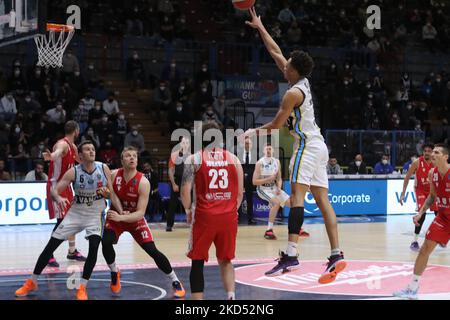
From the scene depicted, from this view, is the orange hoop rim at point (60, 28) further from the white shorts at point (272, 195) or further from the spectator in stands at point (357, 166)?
the spectator in stands at point (357, 166)

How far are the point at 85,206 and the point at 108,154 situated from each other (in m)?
8.97

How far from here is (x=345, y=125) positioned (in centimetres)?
2266

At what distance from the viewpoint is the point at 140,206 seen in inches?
322

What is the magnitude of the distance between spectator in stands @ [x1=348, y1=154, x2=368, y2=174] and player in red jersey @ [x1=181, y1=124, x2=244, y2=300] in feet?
41.5

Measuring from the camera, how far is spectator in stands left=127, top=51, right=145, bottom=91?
21422 millimetres

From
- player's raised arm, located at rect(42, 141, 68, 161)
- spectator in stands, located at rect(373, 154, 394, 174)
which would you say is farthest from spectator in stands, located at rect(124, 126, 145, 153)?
player's raised arm, located at rect(42, 141, 68, 161)

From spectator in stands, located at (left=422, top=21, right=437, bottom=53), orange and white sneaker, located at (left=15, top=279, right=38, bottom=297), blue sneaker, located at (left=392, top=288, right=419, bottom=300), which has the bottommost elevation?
orange and white sneaker, located at (left=15, top=279, right=38, bottom=297)

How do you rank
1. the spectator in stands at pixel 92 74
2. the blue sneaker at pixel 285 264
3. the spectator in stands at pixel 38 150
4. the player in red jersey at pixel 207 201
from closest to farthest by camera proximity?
1. the player in red jersey at pixel 207 201
2. the blue sneaker at pixel 285 264
3. the spectator in stands at pixel 38 150
4. the spectator in stands at pixel 92 74

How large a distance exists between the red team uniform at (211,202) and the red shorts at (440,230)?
8.03 ft

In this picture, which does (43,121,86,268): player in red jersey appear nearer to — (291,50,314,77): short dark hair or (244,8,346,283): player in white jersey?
(244,8,346,283): player in white jersey

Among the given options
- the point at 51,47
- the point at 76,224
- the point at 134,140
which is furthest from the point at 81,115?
the point at 76,224

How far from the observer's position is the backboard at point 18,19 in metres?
10.9

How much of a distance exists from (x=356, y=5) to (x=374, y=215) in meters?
10.7

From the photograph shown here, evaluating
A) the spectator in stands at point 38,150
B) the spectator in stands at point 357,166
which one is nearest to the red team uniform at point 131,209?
the spectator in stands at point 38,150
